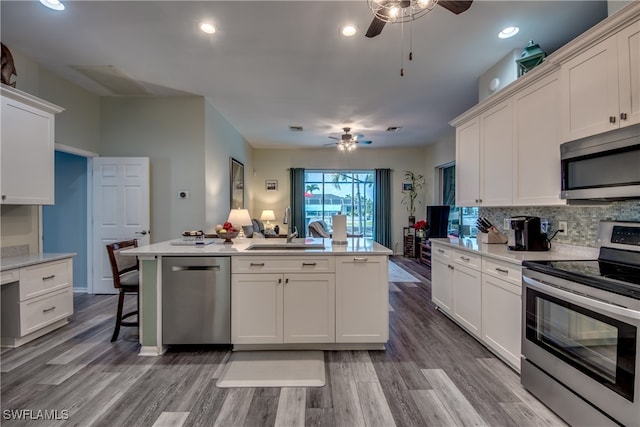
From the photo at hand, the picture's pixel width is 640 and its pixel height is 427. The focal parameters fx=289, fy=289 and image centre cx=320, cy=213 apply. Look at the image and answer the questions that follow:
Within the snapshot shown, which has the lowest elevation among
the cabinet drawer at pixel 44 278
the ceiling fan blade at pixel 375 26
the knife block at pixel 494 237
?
the cabinet drawer at pixel 44 278

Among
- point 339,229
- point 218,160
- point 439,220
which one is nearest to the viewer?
point 339,229

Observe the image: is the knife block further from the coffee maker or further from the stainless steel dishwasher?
the stainless steel dishwasher

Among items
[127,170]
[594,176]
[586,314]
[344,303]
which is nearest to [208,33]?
[127,170]


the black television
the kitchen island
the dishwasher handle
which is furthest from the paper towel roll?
the black television

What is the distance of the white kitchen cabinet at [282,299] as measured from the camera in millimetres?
2479

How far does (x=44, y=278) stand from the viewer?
9.30 ft

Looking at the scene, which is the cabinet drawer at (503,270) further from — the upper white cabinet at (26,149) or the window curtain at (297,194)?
the window curtain at (297,194)

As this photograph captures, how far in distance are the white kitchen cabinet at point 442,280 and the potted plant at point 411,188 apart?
4508 mm

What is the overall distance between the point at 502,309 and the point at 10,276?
418 cm

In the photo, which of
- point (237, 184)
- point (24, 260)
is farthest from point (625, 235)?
point (237, 184)

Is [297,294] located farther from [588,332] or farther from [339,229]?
[588,332]

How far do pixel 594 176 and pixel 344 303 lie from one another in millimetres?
1955

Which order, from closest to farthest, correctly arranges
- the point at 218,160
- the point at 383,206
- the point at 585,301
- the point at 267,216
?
the point at 585,301, the point at 218,160, the point at 267,216, the point at 383,206

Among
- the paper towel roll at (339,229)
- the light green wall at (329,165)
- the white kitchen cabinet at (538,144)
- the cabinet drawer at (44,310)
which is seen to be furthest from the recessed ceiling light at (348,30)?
the light green wall at (329,165)
